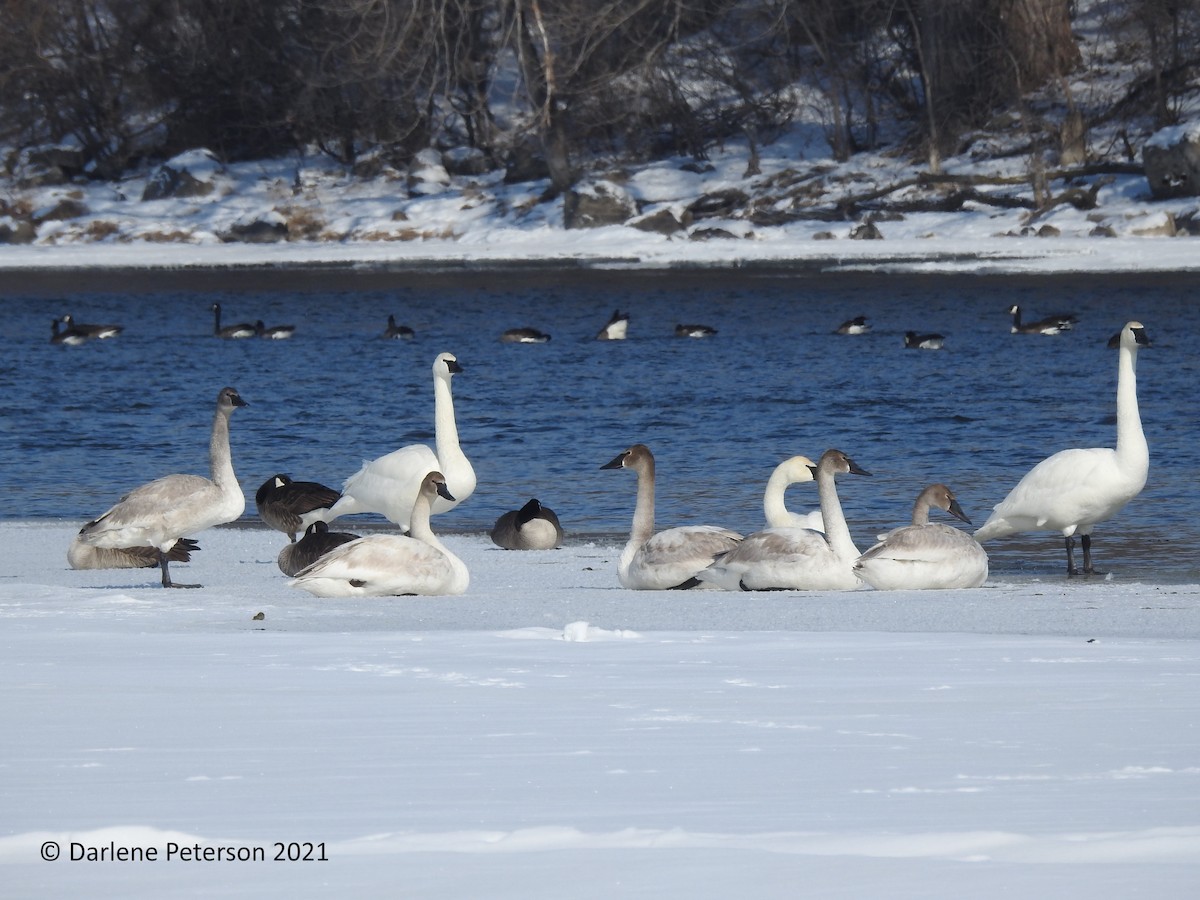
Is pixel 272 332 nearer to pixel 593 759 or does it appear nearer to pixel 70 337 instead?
pixel 70 337

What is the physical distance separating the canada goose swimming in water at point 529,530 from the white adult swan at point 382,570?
242 cm

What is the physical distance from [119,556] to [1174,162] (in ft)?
103

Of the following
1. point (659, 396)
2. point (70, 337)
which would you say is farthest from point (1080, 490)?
point (70, 337)

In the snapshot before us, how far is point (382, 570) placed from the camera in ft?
25.6

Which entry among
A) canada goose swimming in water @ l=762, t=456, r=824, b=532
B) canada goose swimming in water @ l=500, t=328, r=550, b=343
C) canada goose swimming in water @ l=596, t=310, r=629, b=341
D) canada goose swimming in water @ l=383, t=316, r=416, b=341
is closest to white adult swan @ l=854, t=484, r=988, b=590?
canada goose swimming in water @ l=762, t=456, r=824, b=532

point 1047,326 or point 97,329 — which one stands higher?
point 97,329

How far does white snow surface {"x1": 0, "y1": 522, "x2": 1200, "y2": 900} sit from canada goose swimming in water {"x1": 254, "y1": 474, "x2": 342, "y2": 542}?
381 cm

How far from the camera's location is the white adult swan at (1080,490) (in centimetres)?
956

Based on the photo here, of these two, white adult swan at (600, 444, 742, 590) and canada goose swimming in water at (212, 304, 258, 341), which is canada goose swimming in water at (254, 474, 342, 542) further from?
canada goose swimming in water at (212, 304, 258, 341)

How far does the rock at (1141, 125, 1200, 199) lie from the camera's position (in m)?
37.2

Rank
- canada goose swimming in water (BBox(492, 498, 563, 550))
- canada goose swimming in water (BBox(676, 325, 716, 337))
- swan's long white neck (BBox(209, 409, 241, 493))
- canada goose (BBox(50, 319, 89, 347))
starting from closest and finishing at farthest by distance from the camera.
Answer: swan's long white neck (BBox(209, 409, 241, 493)), canada goose swimming in water (BBox(492, 498, 563, 550)), canada goose swimming in water (BBox(676, 325, 716, 337)), canada goose (BBox(50, 319, 89, 347))

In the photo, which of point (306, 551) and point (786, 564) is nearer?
point (786, 564)

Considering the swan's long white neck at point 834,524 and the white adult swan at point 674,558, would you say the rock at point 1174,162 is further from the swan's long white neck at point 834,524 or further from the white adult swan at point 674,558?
the white adult swan at point 674,558

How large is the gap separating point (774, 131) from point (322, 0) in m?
13.5
